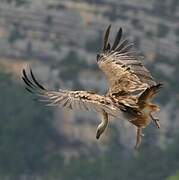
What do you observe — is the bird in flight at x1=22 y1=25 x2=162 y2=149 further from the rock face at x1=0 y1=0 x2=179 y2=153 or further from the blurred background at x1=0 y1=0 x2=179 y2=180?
the rock face at x1=0 y1=0 x2=179 y2=153

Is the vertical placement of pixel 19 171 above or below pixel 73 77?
below

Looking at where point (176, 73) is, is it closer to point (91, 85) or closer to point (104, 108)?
point (91, 85)

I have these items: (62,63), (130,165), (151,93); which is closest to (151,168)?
(130,165)

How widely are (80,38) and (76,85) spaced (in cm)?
811

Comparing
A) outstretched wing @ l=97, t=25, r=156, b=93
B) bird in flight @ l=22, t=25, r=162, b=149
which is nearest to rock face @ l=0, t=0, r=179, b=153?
outstretched wing @ l=97, t=25, r=156, b=93

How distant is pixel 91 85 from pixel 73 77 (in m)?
2.39

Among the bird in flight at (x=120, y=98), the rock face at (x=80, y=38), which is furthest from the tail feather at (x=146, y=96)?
the rock face at (x=80, y=38)

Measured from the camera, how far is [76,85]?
224 feet

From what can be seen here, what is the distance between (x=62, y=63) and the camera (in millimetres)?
70750

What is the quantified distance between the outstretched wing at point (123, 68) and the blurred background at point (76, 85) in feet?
157

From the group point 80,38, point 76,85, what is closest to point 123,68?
point 76,85

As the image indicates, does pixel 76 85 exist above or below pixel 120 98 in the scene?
below

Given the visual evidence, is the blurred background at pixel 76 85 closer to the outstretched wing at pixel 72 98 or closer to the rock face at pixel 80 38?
the rock face at pixel 80 38

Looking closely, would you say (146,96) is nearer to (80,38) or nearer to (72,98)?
(72,98)
